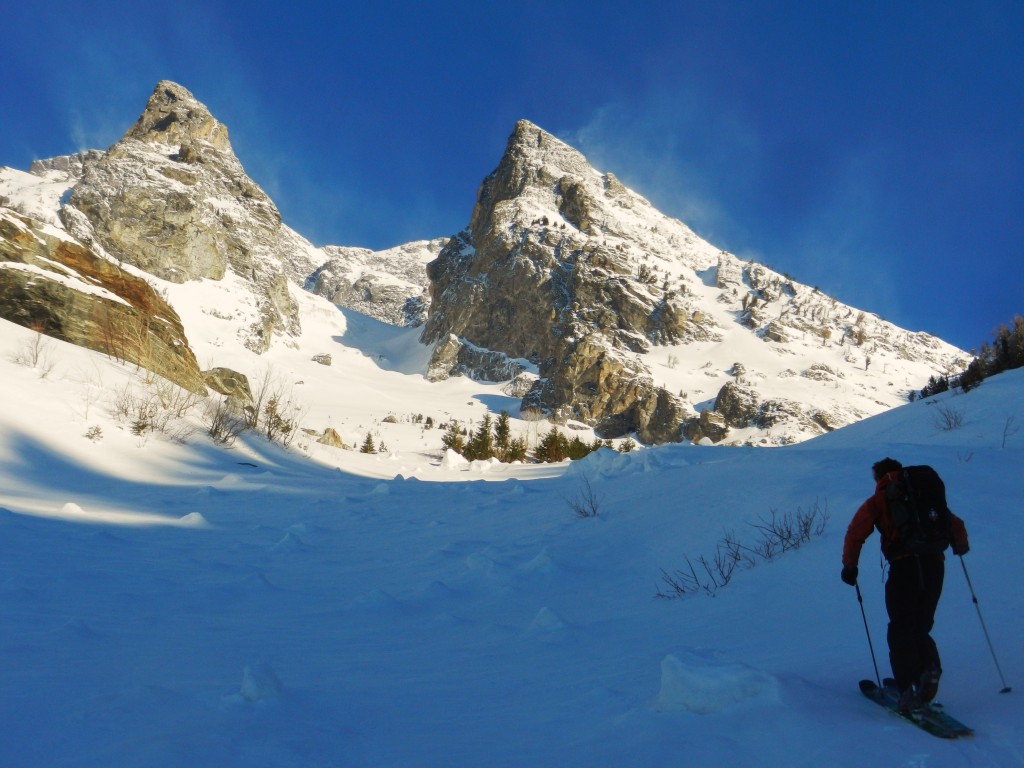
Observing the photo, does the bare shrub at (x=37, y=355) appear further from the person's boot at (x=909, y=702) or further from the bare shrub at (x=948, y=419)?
the bare shrub at (x=948, y=419)

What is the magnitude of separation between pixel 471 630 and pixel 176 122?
391ft

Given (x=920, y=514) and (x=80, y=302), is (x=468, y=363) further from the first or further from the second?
(x=920, y=514)

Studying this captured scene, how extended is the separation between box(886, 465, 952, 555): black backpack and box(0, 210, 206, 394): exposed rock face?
633 inches

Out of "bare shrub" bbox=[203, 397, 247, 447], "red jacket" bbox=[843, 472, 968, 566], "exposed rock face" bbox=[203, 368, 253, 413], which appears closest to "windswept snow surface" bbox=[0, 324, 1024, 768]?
"red jacket" bbox=[843, 472, 968, 566]

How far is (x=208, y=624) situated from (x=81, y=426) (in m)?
8.07

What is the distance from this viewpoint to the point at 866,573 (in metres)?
4.06

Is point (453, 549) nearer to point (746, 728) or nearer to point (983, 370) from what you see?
point (746, 728)

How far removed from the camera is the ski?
2.10m

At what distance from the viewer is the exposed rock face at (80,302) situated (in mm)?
13352

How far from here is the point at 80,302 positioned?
14062 millimetres

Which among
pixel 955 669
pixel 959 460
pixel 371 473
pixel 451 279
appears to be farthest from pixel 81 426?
pixel 451 279

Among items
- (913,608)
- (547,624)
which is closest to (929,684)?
(913,608)

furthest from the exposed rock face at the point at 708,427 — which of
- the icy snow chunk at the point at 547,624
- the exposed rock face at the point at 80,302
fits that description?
the icy snow chunk at the point at 547,624

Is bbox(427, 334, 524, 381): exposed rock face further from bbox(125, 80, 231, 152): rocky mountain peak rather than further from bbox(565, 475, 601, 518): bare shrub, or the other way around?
bbox(565, 475, 601, 518): bare shrub
